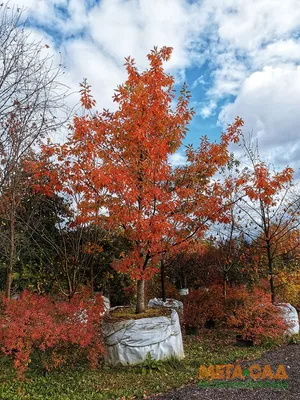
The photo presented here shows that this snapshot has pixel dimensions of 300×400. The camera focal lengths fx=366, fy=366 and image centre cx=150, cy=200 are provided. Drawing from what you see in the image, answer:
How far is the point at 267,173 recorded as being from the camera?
735 centimetres

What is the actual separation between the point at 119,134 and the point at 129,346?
131 inches

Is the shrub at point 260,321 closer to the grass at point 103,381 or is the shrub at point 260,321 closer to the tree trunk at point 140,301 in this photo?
the grass at point 103,381

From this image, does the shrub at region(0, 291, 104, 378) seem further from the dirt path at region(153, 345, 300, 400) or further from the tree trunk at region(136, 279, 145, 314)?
the dirt path at region(153, 345, 300, 400)

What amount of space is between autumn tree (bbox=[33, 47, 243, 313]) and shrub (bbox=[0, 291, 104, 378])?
1.12 metres

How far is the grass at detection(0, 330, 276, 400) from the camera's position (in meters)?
4.29

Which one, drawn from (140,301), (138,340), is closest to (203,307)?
(140,301)

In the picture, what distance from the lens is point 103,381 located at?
15.8 feet

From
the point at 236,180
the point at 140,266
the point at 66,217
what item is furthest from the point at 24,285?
the point at 236,180

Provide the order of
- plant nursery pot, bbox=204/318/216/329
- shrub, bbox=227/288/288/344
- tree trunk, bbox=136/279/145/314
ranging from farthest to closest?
plant nursery pot, bbox=204/318/216/329 → shrub, bbox=227/288/288/344 → tree trunk, bbox=136/279/145/314

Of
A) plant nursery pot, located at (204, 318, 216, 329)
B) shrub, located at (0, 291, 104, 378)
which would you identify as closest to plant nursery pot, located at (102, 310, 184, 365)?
shrub, located at (0, 291, 104, 378)

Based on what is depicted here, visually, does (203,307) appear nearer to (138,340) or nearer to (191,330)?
(191,330)

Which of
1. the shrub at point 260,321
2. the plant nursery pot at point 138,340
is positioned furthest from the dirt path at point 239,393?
the shrub at point 260,321

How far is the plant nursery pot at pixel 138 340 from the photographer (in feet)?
17.9

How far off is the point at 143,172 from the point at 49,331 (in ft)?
8.95
